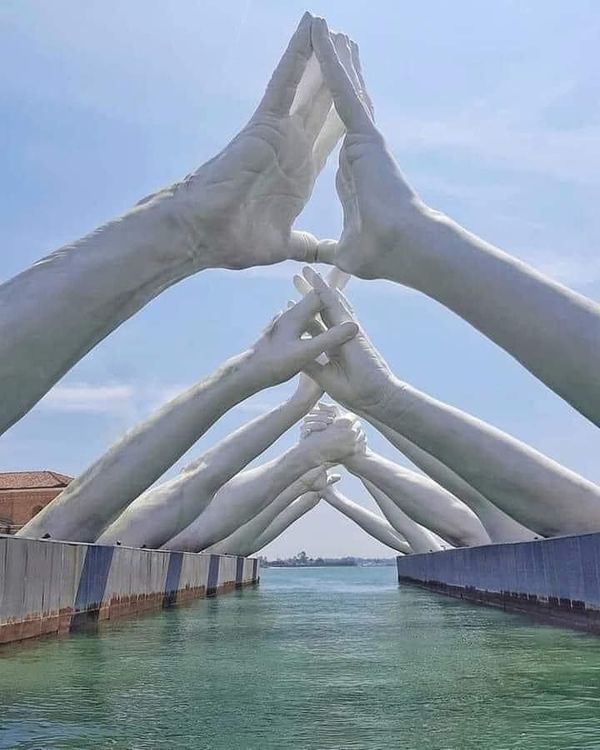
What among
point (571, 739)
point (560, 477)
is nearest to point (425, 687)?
point (571, 739)

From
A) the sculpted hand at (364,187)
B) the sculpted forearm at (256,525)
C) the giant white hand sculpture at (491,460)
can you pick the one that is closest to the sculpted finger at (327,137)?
the sculpted hand at (364,187)

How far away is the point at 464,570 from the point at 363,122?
45.6 feet

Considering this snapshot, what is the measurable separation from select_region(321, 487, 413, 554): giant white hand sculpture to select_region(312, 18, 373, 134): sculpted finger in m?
34.3

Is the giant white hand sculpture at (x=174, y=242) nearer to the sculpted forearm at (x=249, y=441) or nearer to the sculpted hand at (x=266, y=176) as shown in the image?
the sculpted hand at (x=266, y=176)

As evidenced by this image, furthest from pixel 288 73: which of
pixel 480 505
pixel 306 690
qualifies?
pixel 480 505

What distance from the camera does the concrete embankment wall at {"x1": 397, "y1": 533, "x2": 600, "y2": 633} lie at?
12430mm

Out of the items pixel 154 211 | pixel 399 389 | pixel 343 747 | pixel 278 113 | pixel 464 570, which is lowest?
pixel 343 747

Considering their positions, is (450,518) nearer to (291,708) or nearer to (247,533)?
(247,533)

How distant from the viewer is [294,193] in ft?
44.0

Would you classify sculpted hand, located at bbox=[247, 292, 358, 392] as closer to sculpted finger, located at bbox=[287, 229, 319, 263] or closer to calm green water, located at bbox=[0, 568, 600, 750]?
sculpted finger, located at bbox=[287, 229, 319, 263]

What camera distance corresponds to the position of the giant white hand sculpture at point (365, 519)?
152ft

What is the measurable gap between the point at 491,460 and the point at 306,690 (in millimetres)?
7288

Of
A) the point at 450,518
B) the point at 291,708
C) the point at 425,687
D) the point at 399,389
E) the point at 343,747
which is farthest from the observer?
the point at 450,518

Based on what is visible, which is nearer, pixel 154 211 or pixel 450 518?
pixel 154 211
